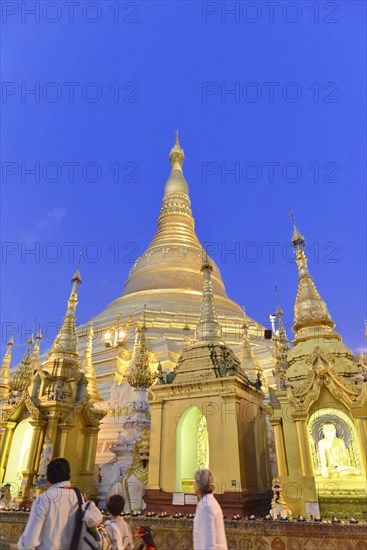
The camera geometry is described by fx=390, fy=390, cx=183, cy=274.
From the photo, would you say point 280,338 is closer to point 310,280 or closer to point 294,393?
point 310,280

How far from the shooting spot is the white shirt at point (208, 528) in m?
3.07

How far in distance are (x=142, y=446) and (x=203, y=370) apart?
3.17m

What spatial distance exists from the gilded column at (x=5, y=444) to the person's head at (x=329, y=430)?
8.68 metres

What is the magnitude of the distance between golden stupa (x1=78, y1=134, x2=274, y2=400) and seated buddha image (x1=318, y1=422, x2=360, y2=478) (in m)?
11.8

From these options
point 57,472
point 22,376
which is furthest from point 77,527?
point 22,376

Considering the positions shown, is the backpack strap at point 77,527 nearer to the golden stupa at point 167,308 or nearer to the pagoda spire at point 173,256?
the golden stupa at point 167,308

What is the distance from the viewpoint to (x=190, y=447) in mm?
10703

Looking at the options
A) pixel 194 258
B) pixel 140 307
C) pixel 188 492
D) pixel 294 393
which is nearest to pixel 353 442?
pixel 294 393

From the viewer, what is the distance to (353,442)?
8.77 m

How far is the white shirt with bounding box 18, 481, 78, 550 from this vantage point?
2.95 metres

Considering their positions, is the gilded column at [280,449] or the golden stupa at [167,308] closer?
the gilded column at [280,449]

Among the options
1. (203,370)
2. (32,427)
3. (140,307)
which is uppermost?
(140,307)

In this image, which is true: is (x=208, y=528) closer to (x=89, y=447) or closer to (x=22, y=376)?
(x=89, y=447)

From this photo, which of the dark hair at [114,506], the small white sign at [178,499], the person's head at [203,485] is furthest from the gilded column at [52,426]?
the person's head at [203,485]
